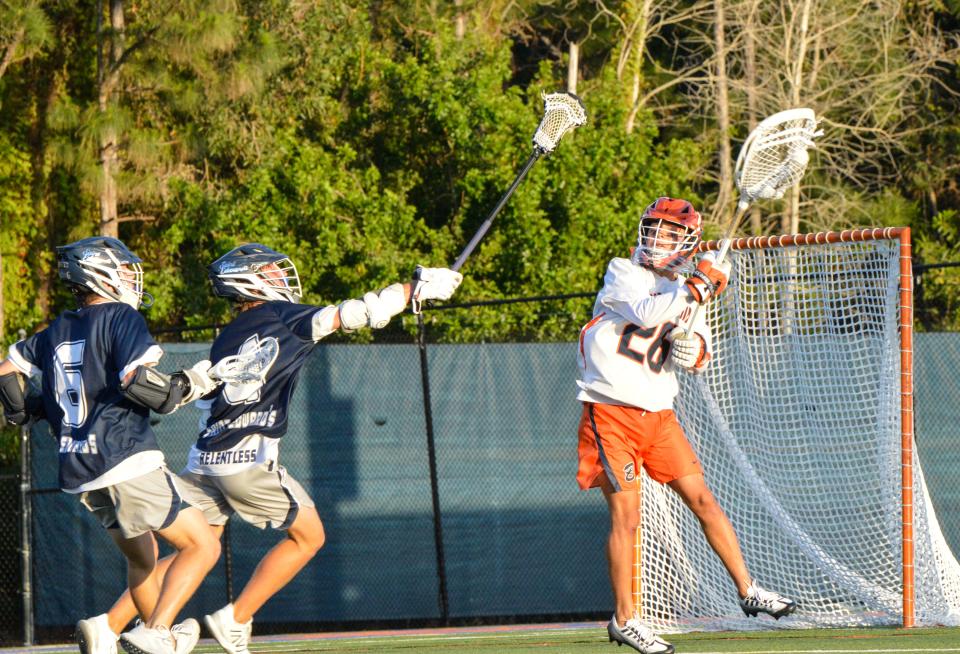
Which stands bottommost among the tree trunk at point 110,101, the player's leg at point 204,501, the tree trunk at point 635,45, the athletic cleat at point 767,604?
the athletic cleat at point 767,604

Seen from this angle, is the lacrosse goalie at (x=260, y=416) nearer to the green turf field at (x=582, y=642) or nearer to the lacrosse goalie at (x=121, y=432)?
the lacrosse goalie at (x=121, y=432)

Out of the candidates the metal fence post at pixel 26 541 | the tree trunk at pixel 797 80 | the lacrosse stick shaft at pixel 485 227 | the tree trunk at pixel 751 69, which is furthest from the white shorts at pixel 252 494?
the tree trunk at pixel 797 80

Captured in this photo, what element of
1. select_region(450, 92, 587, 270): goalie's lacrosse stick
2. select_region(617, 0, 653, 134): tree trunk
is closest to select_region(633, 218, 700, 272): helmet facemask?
select_region(450, 92, 587, 270): goalie's lacrosse stick

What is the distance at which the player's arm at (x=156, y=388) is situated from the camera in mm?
5172

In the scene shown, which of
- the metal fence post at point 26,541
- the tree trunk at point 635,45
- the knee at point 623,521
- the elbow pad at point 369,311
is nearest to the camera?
the elbow pad at point 369,311

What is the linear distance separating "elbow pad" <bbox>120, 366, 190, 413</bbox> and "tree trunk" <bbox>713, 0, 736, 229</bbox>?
53.9ft

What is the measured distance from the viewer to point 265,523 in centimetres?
576

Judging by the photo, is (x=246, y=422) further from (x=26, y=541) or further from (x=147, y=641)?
(x=26, y=541)

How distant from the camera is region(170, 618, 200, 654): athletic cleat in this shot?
531cm

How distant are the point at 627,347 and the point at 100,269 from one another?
90.8 inches

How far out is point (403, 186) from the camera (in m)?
18.1

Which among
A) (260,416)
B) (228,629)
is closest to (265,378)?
(260,416)

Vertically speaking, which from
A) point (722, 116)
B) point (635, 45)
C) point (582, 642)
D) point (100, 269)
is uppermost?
point (635, 45)

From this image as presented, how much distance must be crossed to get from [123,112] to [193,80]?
1.21 metres
